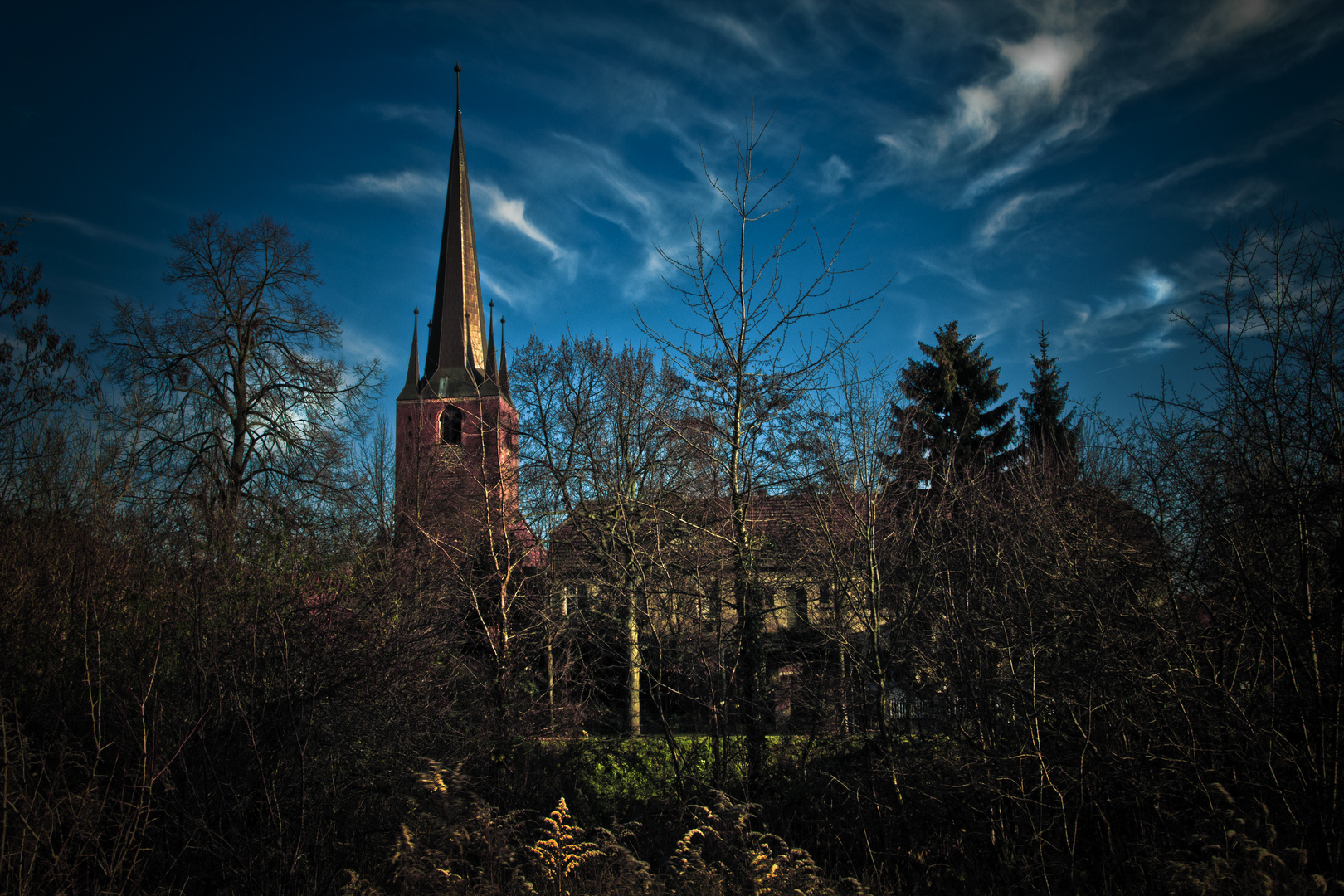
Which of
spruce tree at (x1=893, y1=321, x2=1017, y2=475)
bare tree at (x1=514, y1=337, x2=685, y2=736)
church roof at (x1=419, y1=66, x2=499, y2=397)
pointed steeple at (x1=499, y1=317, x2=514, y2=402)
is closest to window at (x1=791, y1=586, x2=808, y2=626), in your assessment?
bare tree at (x1=514, y1=337, x2=685, y2=736)

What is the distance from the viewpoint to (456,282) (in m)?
33.8

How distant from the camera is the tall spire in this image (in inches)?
1310

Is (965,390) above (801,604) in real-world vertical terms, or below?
above

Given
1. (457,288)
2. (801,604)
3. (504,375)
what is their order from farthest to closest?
1. (457,288)
2. (504,375)
3. (801,604)

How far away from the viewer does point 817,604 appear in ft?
24.1

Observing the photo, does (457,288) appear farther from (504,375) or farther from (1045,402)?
(1045,402)

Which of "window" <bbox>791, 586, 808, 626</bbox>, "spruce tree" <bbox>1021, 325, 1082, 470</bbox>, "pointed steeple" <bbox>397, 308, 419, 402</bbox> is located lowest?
"window" <bbox>791, 586, 808, 626</bbox>

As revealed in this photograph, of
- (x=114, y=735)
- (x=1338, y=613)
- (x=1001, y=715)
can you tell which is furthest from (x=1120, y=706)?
(x=114, y=735)

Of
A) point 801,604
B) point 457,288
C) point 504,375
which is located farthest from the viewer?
point 457,288

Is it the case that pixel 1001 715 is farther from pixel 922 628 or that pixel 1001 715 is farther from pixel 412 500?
pixel 412 500

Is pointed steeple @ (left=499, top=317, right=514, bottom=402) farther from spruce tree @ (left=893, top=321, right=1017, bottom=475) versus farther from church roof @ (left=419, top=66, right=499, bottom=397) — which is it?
spruce tree @ (left=893, top=321, right=1017, bottom=475)

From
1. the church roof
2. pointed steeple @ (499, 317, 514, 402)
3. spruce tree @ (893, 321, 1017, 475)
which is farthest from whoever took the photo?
the church roof

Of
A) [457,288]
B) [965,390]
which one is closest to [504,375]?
[457,288]

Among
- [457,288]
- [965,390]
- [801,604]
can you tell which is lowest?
[801,604]
